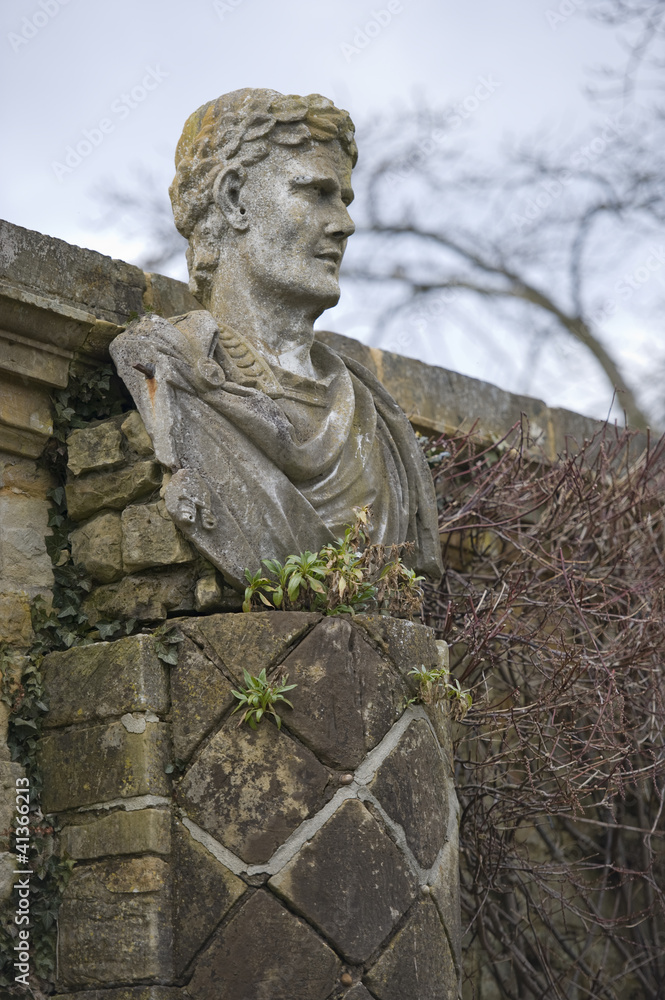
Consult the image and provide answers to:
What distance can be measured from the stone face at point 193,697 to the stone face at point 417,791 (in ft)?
1.31

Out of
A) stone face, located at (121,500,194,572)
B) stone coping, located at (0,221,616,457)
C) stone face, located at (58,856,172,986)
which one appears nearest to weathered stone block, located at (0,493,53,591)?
stone coping, located at (0,221,616,457)

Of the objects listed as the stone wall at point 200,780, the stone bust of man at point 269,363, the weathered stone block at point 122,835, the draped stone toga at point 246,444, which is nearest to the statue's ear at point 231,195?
the stone bust of man at point 269,363

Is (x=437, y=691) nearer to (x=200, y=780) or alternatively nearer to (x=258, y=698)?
(x=258, y=698)

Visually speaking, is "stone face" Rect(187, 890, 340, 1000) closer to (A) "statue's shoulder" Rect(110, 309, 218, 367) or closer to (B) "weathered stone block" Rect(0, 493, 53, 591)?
(B) "weathered stone block" Rect(0, 493, 53, 591)

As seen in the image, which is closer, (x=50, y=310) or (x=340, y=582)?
(x=340, y=582)

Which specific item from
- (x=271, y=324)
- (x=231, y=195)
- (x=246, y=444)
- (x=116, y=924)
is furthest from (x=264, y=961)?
(x=231, y=195)

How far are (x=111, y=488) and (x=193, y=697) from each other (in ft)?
2.10

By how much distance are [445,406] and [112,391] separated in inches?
74.6

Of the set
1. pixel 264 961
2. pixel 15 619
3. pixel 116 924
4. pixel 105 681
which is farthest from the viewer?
pixel 15 619

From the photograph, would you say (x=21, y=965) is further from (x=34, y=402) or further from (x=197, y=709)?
(x=34, y=402)

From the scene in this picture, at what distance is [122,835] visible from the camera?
10.2 ft

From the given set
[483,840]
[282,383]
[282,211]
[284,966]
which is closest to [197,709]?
[284,966]

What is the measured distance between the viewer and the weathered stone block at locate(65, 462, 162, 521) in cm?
340

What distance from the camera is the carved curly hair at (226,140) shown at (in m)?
3.68
